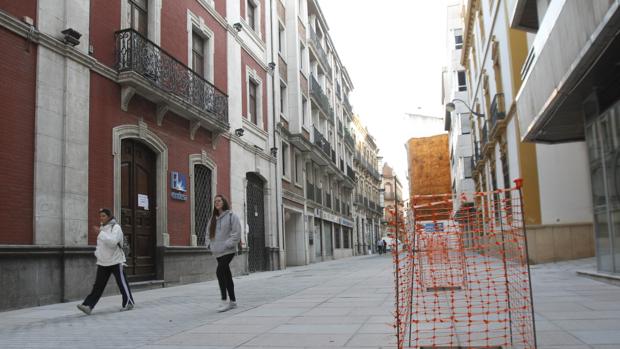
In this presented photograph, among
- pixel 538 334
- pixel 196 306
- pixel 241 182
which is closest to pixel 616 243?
pixel 538 334

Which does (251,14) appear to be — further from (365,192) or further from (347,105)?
(365,192)

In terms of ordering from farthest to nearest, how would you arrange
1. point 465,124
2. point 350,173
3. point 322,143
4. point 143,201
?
1. point 350,173
2. point 465,124
3. point 322,143
4. point 143,201

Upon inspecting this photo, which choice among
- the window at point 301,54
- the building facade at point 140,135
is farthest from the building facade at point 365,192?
the building facade at point 140,135

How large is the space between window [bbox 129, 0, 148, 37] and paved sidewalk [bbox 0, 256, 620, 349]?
7.08m

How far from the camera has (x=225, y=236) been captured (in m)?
8.86

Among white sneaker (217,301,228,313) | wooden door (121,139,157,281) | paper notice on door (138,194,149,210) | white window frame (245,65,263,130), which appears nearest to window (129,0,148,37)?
wooden door (121,139,157,281)

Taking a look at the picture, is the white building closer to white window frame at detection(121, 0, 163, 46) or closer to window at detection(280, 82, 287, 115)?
window at detection(280, 82, 287, 115)

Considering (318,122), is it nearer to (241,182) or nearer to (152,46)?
(241,182)

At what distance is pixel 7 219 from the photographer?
940 cm

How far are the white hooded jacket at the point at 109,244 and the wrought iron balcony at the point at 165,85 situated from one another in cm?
478

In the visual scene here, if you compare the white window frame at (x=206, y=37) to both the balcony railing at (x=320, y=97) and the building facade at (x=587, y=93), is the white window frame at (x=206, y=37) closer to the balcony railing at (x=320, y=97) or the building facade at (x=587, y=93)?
the building facade at (x=587, y=93)

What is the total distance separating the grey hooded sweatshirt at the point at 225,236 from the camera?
8766 mm

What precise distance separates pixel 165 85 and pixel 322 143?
68.5 feet

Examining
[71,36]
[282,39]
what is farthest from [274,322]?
[282,39]
